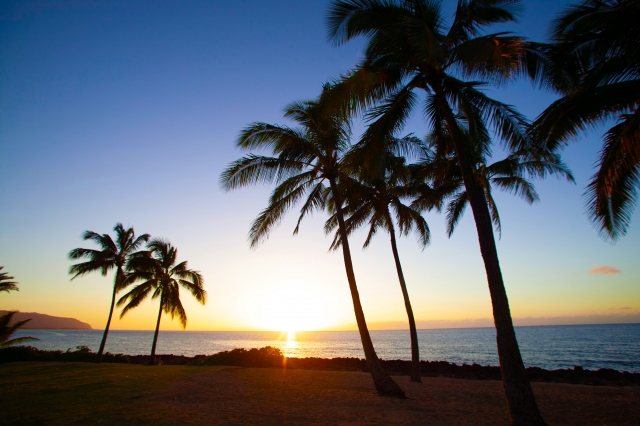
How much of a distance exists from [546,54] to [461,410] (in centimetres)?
892

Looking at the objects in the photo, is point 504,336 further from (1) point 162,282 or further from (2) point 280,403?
(1) point 162,282

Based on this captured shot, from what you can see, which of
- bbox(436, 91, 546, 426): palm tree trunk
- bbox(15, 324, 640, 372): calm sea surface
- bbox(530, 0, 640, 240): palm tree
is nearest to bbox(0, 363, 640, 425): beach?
bbox(436, 91, 546, 426): palm tree trunk

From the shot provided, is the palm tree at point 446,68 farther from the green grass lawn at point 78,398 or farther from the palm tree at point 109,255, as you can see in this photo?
the palm tree at point 109,255

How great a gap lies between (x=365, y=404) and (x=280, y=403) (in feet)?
7.83

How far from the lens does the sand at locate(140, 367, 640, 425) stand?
305 inches

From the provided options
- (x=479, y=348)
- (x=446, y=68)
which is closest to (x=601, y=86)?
(x=446, y=68)

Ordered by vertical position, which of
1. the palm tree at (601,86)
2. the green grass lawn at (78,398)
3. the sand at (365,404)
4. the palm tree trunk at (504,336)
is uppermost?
the palm tree at (601,86)

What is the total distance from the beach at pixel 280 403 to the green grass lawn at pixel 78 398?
0.02m

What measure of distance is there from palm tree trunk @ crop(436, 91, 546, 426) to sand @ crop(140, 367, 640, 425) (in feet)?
4.88

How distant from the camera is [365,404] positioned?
923cm

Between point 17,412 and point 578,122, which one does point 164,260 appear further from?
point 578,122

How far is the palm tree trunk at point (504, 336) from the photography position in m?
6.36

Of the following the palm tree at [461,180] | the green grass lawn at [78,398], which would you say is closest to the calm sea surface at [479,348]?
the palm tree at [461,180]

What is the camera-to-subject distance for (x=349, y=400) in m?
9.82
